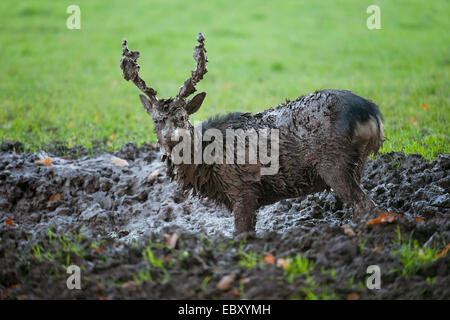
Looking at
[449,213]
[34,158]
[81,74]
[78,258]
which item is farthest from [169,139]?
[81,74]

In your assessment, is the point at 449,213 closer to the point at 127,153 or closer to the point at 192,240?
the point at 192,240

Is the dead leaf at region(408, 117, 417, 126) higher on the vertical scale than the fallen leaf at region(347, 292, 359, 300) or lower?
higher

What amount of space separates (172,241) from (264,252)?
0.74 meters

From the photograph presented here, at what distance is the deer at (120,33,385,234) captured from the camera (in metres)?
4.52

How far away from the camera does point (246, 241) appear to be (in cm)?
404

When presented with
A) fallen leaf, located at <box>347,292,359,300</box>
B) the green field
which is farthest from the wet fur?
the green field

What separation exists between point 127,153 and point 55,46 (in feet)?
31.6

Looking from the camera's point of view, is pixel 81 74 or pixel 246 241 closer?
pixel 246 241

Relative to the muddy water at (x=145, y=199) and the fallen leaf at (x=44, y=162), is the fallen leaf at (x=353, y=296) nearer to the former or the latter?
the muddy water at (x=145, y=199)

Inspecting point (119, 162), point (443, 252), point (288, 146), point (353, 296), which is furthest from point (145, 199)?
point (443, 252)

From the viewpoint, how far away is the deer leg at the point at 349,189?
4.53m

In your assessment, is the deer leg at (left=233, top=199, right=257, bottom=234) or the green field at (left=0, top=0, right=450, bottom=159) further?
the green field at (left=0, top=0, right=450, bottom=159)

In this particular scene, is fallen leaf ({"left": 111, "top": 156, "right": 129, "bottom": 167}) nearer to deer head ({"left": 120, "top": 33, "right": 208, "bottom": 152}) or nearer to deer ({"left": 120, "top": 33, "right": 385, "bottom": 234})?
deer ({"left": 120, "top": 33, "right": 385, "bottom": 234})

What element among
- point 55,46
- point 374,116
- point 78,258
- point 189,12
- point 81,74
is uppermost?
point 189,12
